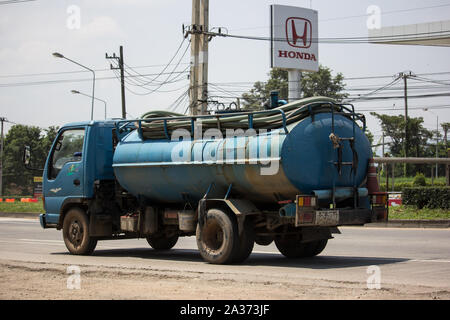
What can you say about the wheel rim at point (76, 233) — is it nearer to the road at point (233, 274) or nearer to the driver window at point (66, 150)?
the road at point (233, 274)

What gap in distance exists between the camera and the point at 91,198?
14.4 metres

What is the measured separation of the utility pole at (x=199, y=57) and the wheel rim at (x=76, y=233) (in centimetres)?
1242

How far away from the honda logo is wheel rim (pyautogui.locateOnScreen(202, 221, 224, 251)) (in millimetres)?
32958

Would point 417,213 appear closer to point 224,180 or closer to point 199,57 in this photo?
point 199,57

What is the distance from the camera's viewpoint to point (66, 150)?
15.2 m

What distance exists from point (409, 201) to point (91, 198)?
54.3 ft

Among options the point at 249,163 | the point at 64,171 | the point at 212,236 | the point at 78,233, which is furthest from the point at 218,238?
the point at 64,171

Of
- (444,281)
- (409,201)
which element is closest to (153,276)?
(444,281)

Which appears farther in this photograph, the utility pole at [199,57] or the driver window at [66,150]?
the utility pole at [199,57]

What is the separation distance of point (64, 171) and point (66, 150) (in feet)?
1.64

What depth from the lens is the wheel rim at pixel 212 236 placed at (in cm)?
1237

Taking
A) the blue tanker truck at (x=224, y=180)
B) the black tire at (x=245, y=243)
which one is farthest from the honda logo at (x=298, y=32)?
the black tire at (x=245, y=243)
